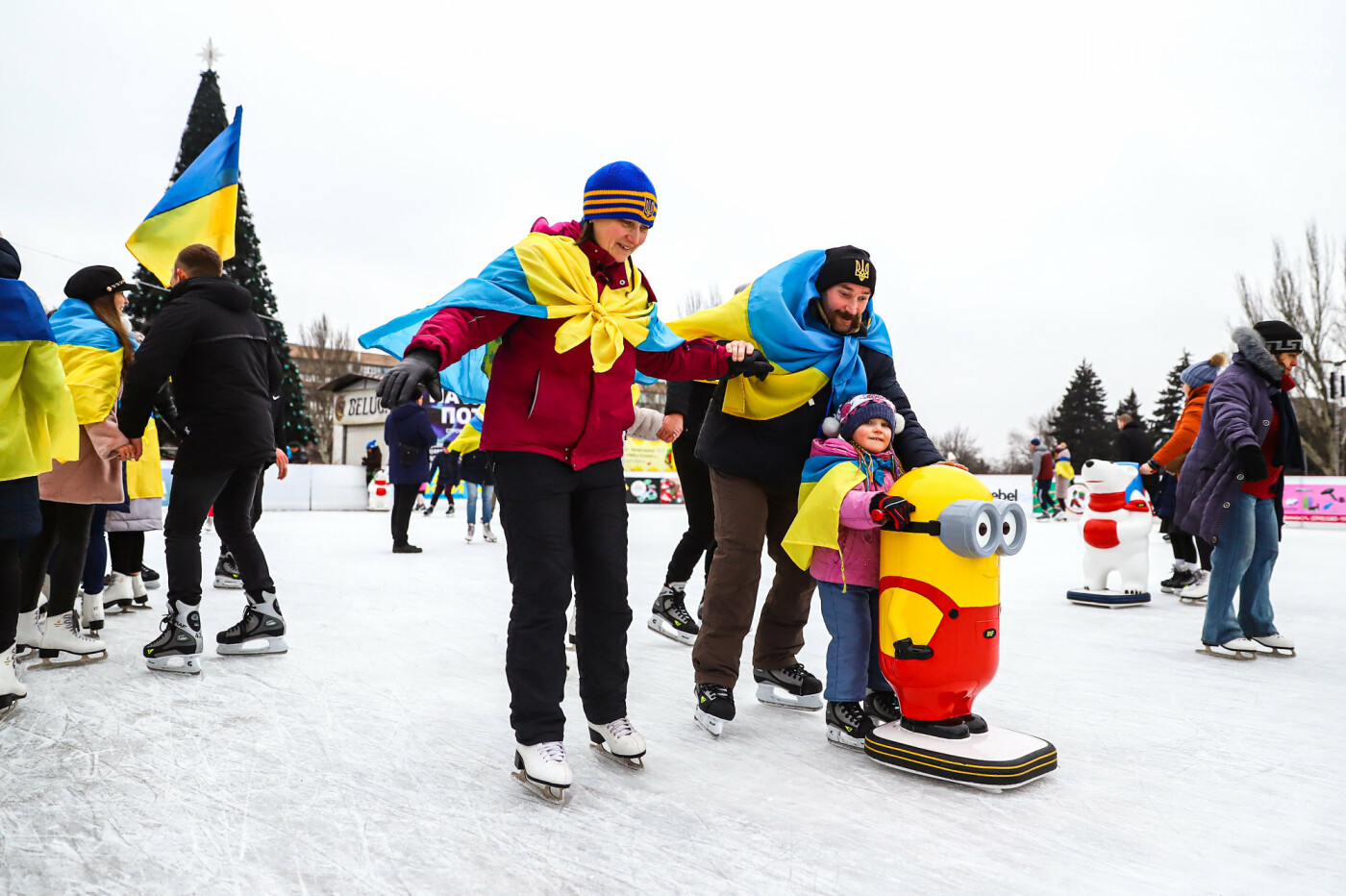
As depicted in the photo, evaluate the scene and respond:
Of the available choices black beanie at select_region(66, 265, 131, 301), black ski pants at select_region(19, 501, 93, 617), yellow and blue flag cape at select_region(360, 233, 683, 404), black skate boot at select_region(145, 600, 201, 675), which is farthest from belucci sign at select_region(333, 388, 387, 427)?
yellow and blue flag cape at select_region(360, 233, 683, 404)

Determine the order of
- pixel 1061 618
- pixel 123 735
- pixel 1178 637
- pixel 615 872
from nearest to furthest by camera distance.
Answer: pixel 615 872 → pixel 123 735 → pixel 1178 637 → pixel 1061 618

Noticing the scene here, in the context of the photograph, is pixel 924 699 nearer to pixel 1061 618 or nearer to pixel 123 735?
pixel 123 735

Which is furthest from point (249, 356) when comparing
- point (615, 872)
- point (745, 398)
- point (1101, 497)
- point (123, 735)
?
point (1101, 497)

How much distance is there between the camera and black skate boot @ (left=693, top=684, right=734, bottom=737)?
104 inches

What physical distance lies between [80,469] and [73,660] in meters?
0.74

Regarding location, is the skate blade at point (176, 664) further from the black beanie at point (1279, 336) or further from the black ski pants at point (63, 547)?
the black beanie at point (1279, 336)

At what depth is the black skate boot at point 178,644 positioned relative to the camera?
331cm

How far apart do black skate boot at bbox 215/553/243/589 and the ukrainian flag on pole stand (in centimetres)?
186

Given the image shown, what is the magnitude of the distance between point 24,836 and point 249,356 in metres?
2.16

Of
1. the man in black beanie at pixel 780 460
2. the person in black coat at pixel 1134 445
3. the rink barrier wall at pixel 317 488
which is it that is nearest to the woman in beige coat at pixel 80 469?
the man in black beanie at pixel 780 460

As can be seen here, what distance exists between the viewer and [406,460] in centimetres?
837

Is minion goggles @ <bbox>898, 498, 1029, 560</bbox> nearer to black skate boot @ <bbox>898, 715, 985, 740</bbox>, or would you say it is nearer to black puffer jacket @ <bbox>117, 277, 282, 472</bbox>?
black skate boot @ <bbox>898, 715, 985, 740</bbox>

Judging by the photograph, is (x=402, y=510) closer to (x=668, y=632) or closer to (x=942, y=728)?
(x=668, y=632)

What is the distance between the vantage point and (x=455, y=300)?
2121 millimetres
